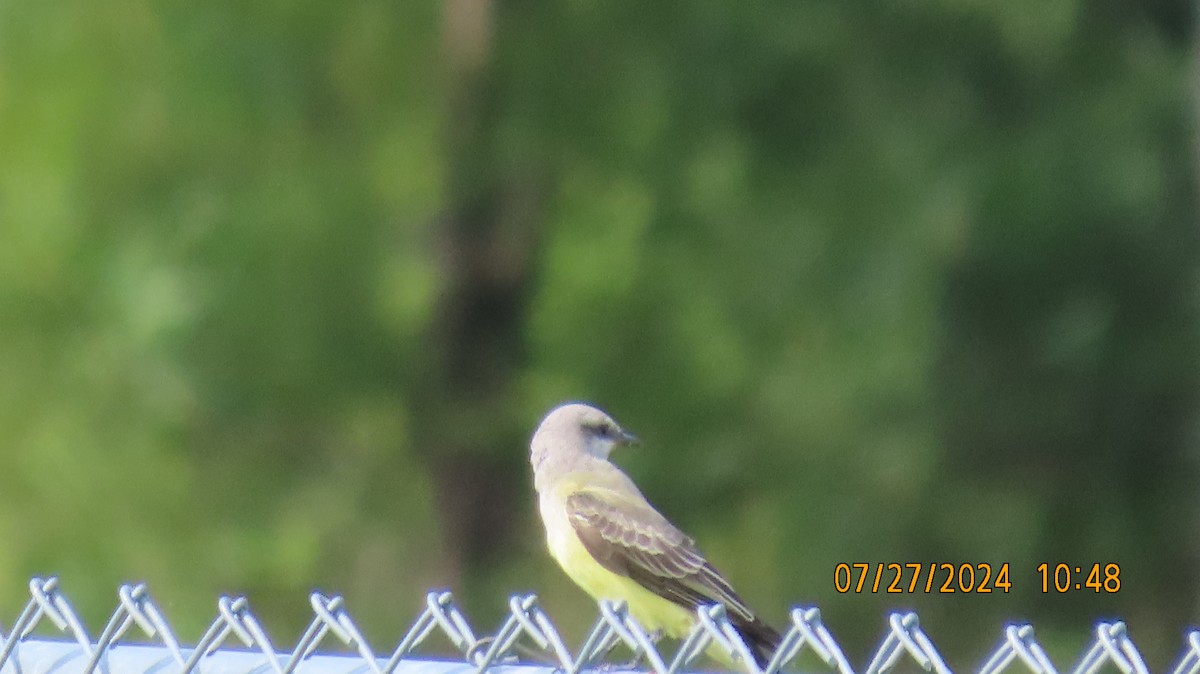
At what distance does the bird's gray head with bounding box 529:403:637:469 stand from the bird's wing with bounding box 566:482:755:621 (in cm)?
28

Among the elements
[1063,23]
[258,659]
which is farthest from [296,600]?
[258,659]

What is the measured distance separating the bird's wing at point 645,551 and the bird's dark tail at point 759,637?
353 millimetres

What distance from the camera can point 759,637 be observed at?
354cm

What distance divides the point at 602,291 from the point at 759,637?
181 inches

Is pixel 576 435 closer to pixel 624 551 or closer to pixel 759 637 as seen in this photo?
pixel 624 551

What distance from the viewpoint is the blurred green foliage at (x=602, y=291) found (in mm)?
7918

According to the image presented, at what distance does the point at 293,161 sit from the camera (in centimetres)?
828

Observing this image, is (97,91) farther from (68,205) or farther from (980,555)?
(980,555)

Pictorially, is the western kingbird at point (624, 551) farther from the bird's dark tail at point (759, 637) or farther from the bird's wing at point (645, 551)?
the bird's dark tail at point (759, 637)

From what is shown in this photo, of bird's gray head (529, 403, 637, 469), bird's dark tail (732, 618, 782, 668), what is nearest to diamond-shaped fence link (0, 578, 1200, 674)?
bird's dark tail (732, 618, 782, 668)

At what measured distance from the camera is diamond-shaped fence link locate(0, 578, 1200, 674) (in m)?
2.02
